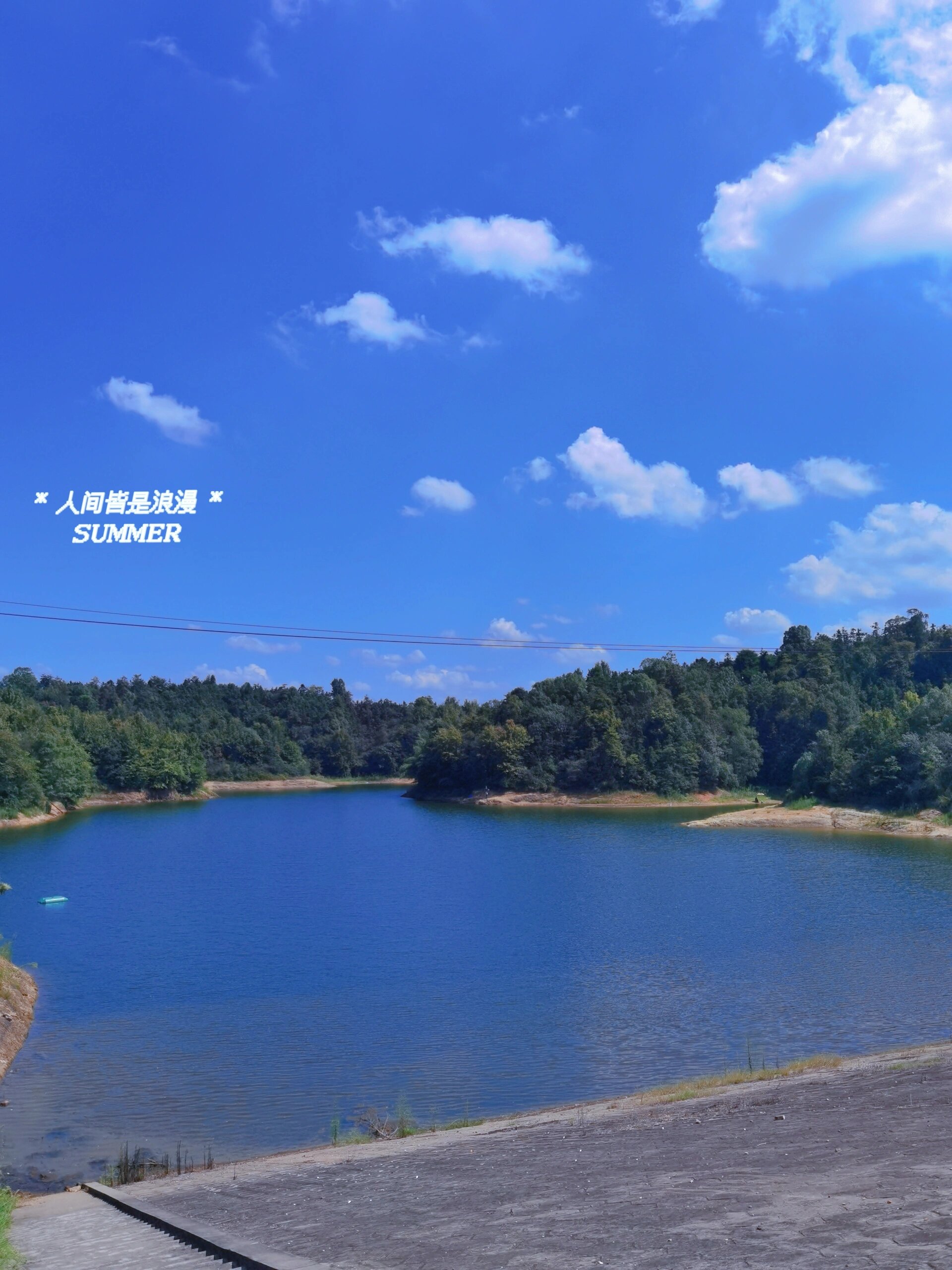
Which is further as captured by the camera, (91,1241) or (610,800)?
(610,800)

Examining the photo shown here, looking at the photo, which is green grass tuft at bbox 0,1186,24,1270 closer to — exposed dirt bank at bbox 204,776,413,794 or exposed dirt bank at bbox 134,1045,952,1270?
exposed dirt bank at bbox 134,1045,952,1270

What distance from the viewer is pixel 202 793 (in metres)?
120

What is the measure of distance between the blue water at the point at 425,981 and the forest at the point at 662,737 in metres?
23.5

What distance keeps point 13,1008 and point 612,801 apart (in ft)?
259

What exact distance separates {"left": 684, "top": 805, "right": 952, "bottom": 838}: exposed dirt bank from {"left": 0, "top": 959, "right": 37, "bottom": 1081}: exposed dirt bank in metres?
53.9

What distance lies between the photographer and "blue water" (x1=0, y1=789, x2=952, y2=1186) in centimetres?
1844

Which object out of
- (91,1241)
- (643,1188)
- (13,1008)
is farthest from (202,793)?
(643,1188)

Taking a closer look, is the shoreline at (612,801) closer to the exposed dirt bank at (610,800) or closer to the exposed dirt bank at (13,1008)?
Result: the exposed dirt bank at (610,800)

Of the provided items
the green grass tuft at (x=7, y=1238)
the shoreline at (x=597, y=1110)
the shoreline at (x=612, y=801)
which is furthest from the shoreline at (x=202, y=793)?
the green grass tuft at (x=7, y=1238)

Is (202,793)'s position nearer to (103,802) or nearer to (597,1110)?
(103,802)

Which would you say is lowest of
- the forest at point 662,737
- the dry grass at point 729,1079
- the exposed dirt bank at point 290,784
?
the exposed dirt bank at point 290,784

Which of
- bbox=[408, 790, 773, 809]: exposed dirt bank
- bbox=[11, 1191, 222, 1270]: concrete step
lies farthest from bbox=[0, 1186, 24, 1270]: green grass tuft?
bbox=[408, 790, 773, 809]: exposed dirt bank

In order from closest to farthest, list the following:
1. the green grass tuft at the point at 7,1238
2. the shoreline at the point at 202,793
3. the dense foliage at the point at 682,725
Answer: the green grass tuft at the point at 7,1238 → the shoreline at the point at 202,793 → the dense foliage at the point at 682,725

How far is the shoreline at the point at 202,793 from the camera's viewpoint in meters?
79.6
